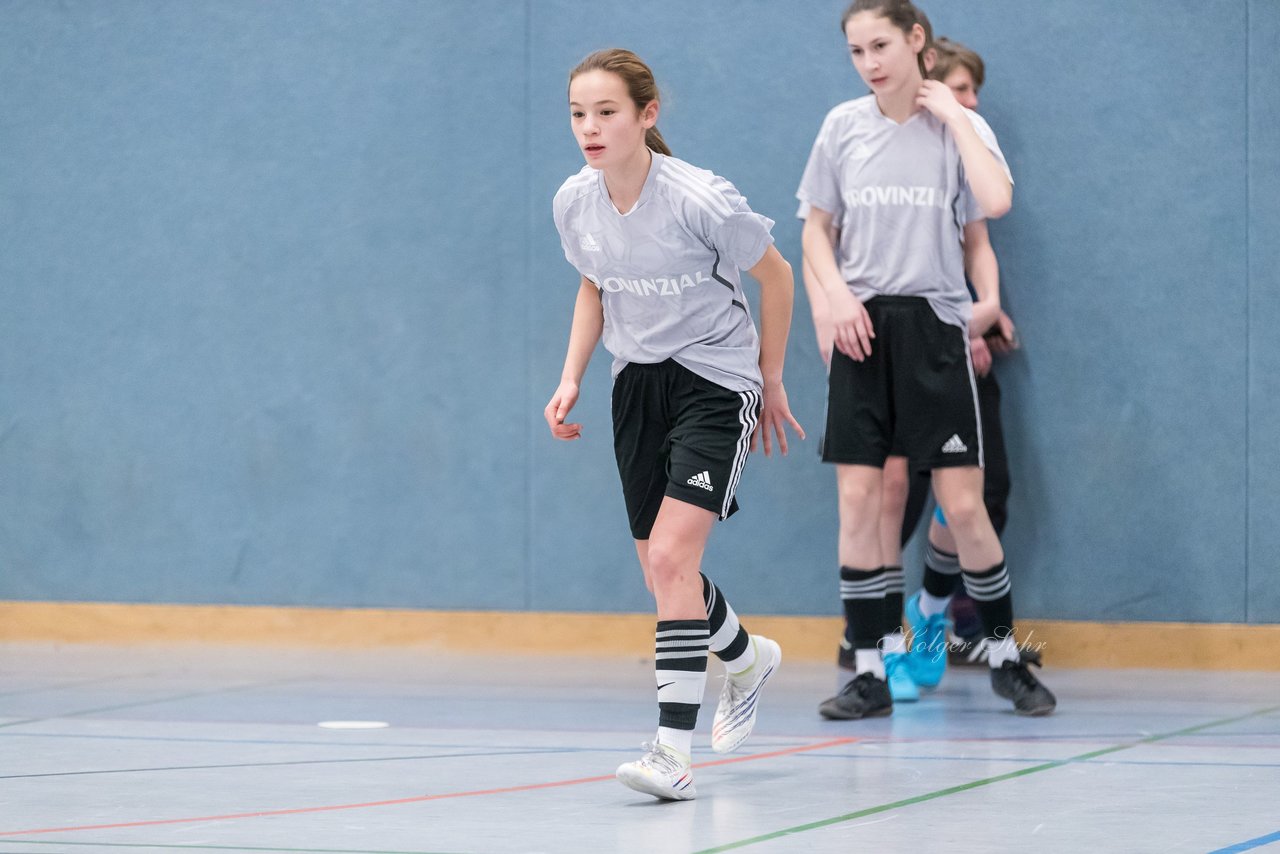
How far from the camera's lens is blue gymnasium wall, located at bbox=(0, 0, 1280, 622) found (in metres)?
4.97

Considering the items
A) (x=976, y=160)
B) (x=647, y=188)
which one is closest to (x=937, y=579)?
(x=976, y=160)

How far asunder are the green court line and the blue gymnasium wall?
1245 millimetres

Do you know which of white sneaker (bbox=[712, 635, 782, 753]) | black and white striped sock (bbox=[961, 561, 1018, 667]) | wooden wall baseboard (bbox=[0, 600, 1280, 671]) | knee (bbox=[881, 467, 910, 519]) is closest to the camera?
white sneaker (bbox=[712, 635, 782, 753])

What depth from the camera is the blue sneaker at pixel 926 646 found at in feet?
15.0

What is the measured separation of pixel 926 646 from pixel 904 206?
126 centimetres

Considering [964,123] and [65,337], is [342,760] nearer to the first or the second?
[964,123]

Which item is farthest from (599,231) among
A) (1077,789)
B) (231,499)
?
(231,499)

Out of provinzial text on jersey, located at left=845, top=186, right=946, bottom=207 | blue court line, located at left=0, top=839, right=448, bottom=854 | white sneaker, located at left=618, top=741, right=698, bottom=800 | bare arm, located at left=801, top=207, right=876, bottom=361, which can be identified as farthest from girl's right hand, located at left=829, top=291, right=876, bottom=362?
blue court line, located at left=0, top=839, right=448, bottom=854

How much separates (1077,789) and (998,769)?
0.27m

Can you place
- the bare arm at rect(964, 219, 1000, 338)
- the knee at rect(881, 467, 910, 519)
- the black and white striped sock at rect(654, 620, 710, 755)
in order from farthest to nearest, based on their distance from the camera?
the knee at rect(881, 467, 910, 519)
the bare arm at rect(964, 219, 1000, 338)
the black and white striped sock at rect(654, 620, 710, 755)

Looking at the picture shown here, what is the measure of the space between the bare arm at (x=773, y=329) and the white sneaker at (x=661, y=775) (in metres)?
0.65

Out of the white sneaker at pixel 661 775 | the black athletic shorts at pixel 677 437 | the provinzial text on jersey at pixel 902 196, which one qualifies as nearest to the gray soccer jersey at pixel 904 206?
the provinzial text on jersey at pixel 902 196

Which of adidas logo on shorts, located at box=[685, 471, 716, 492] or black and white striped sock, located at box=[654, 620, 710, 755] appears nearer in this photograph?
black and white striped sock, located at box=[654, 620, 710, 755]

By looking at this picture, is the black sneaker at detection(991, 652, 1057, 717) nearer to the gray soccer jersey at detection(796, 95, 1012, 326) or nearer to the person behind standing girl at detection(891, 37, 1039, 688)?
the person behind standing girl at detection(891, 37, 1039, 688)
